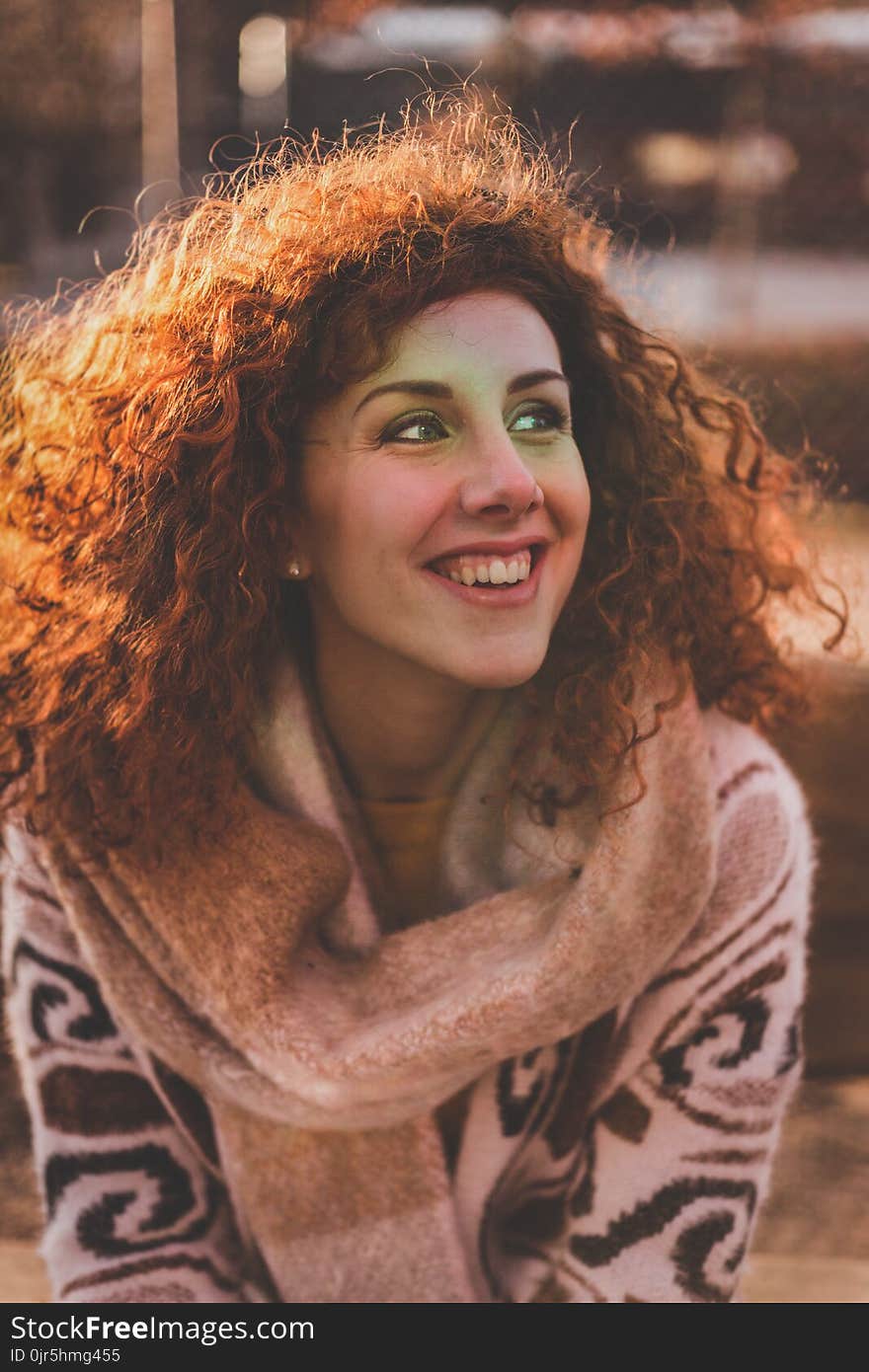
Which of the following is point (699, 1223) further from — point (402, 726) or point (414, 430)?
point (414, 430)

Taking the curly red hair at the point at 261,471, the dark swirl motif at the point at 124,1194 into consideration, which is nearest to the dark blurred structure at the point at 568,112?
the curly red hair at the point at 261,471

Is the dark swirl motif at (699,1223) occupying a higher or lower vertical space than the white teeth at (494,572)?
lower

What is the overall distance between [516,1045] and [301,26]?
2441 mm

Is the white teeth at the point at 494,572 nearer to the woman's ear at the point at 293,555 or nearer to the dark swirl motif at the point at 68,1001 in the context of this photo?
the woman's ear at the point at 293,555

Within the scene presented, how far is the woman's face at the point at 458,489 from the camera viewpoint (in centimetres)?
118

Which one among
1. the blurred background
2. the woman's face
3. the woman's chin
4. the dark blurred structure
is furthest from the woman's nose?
the dark blurred structure

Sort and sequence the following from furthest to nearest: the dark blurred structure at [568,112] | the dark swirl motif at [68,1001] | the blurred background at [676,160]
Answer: the dark blurred structure at [568,112], the blurred background at [676,160], the dark swirl motif at [68,1001]

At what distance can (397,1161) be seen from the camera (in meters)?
1.40

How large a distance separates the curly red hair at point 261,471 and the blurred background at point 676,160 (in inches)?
40.9

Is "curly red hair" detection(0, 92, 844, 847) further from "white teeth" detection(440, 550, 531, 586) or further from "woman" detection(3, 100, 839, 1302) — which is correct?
"white teeth" detection(440, 550, 531, 586)

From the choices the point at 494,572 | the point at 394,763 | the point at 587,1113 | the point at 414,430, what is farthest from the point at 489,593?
the point at 587,1113

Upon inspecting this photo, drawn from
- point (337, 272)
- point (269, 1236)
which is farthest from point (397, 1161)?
point (337, 272)

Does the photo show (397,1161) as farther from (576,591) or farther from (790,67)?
(790,67)
